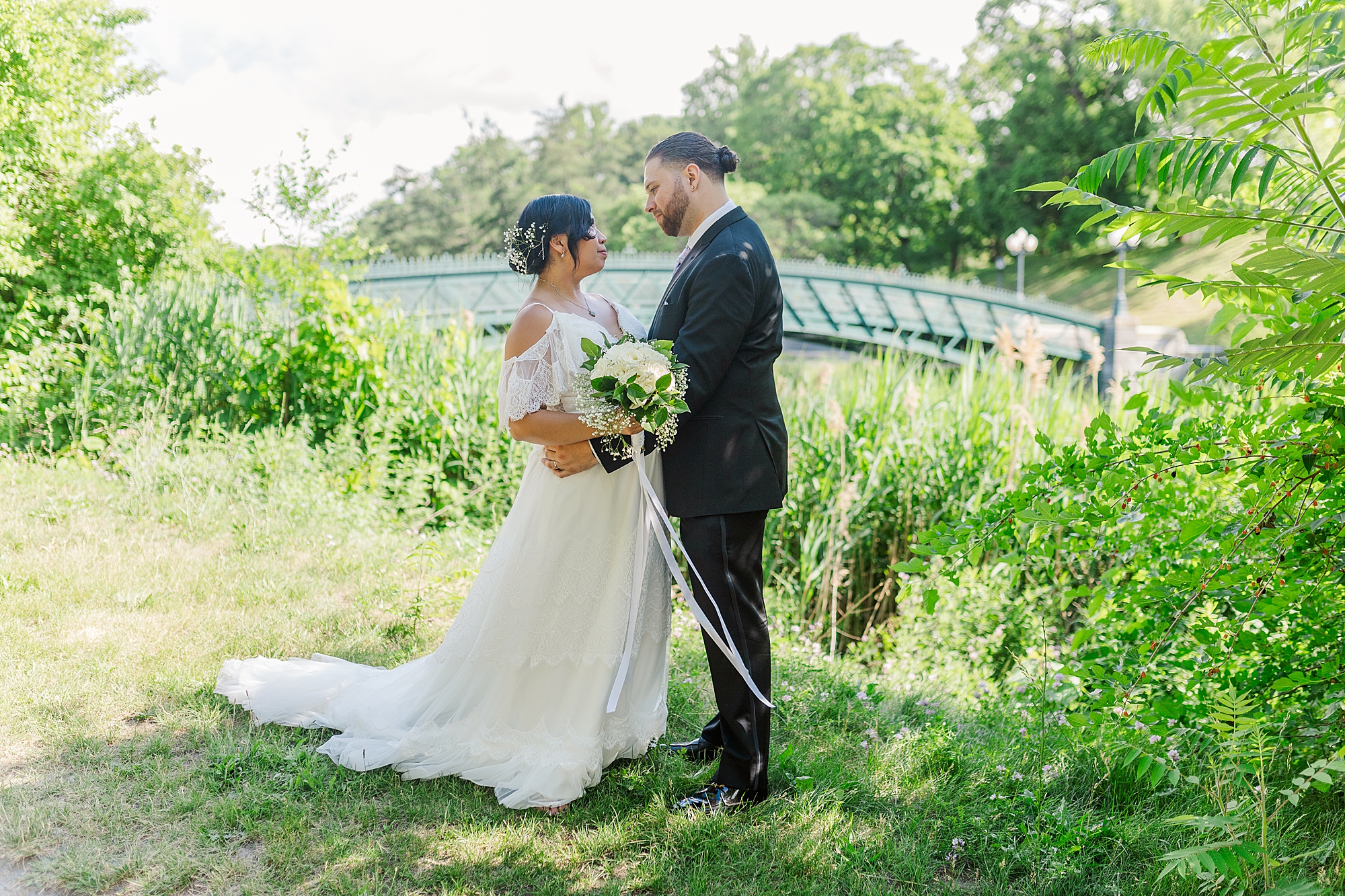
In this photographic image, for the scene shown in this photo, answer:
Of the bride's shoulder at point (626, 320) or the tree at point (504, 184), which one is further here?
the tree at point (504, 184)

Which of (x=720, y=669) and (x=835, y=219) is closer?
(x=720, y=669)

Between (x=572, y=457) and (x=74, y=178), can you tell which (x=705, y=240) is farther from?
(x=74, y=178)

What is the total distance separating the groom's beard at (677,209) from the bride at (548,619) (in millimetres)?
298

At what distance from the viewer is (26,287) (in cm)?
821

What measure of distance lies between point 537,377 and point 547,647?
3.12 ft

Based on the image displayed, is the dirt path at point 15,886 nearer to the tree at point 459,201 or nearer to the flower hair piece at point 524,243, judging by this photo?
the flower hair piece at point 524,243

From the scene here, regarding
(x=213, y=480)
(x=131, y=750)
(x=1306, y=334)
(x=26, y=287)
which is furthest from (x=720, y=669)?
(x=26, y=287)

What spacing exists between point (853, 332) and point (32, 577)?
22.3 meters

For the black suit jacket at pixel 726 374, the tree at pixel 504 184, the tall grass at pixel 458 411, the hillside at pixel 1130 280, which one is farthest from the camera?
the tree at pixel 504 184

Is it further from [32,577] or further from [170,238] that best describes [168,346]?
[32,577]

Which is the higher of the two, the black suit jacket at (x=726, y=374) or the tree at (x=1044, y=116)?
the tree at (x=1044, y=116)

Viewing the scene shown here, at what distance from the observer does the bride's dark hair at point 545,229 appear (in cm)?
291

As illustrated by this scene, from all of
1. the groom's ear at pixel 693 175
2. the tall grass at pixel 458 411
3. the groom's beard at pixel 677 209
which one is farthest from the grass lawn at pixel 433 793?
the groom's ear at pixel 693 175

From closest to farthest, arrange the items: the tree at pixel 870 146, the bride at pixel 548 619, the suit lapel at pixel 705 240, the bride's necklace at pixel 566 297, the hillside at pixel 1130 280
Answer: the suit lapel at pixel 705 240
the bride at pixel 548 619
the bride's necklace at pixel 566 297
the hillside at pixel 1130 280
the tree at pixel 870 146
